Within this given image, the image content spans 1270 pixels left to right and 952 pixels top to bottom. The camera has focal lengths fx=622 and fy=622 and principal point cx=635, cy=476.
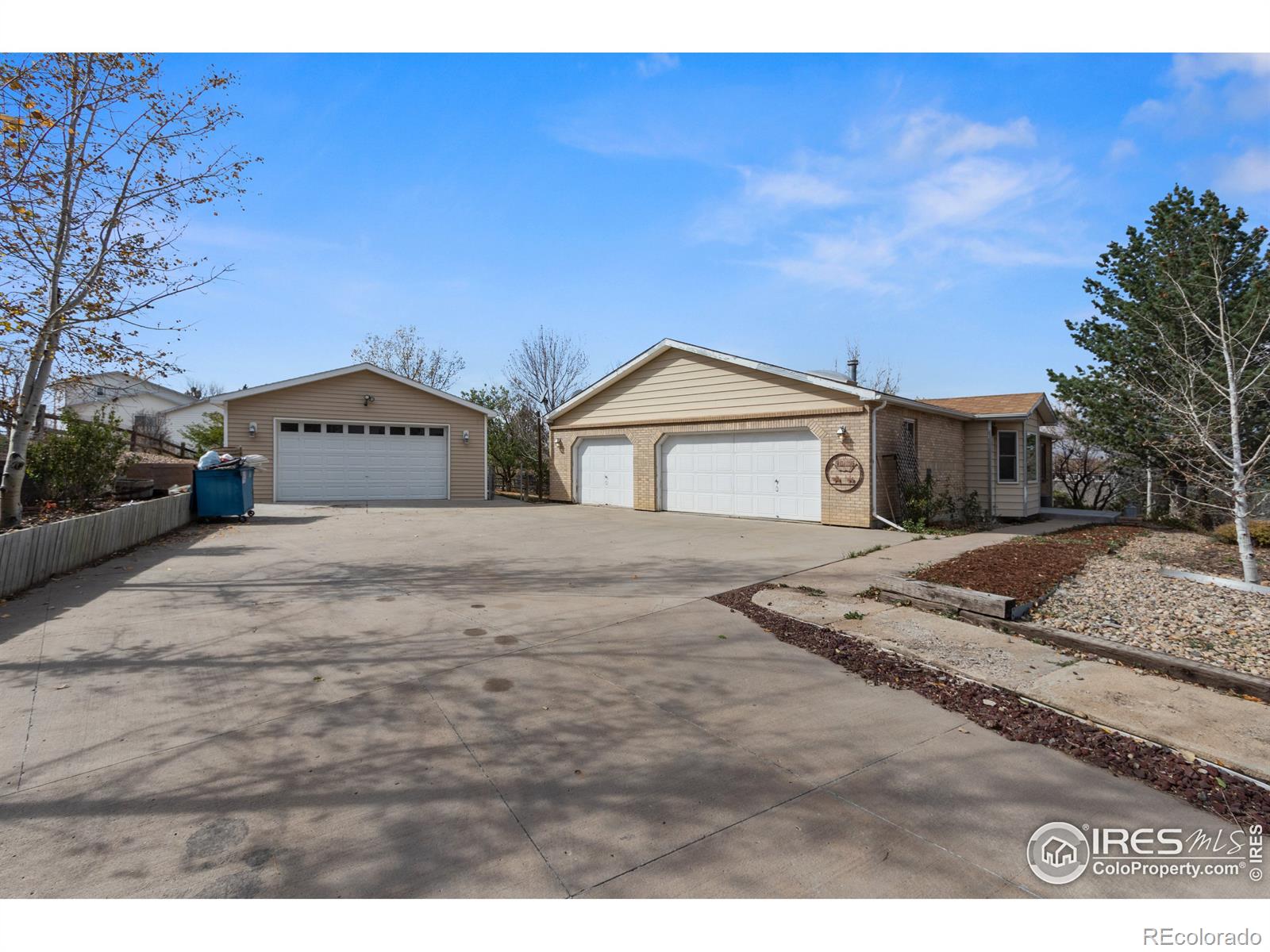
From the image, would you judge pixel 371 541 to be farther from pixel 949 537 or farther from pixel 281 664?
pixel 949 537

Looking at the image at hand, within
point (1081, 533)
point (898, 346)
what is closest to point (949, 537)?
point (1081, 533)

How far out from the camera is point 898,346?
2905cm

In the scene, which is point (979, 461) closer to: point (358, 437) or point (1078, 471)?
point (1078, 471)

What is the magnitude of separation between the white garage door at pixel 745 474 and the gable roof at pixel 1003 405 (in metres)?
3.77

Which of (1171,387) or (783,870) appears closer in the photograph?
(783,870)

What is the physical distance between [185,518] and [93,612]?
7424mm

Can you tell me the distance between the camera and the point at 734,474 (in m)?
14.4

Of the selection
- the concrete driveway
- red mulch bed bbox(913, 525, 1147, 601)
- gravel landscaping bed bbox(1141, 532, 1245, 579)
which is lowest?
the concrete driveway

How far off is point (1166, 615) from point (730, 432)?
952 centimetres

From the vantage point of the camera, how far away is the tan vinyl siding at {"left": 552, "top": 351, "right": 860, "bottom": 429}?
13047 millimetres

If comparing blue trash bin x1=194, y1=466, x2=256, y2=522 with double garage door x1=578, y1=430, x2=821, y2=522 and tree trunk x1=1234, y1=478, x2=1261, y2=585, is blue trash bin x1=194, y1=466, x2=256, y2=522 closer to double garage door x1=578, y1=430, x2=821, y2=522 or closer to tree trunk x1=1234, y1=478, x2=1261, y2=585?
double garage door x1=578, y1=430, x2=821, y2=522

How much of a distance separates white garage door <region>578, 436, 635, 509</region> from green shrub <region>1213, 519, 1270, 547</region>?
11546 mm

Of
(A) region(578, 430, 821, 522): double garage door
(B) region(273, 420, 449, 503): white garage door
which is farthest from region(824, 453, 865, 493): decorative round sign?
(B) region(273, 420, 449, 503): white garage door

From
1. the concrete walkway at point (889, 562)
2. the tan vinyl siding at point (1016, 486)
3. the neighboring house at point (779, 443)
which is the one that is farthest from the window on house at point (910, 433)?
the tan vinyl siding at point (1016, 486)
